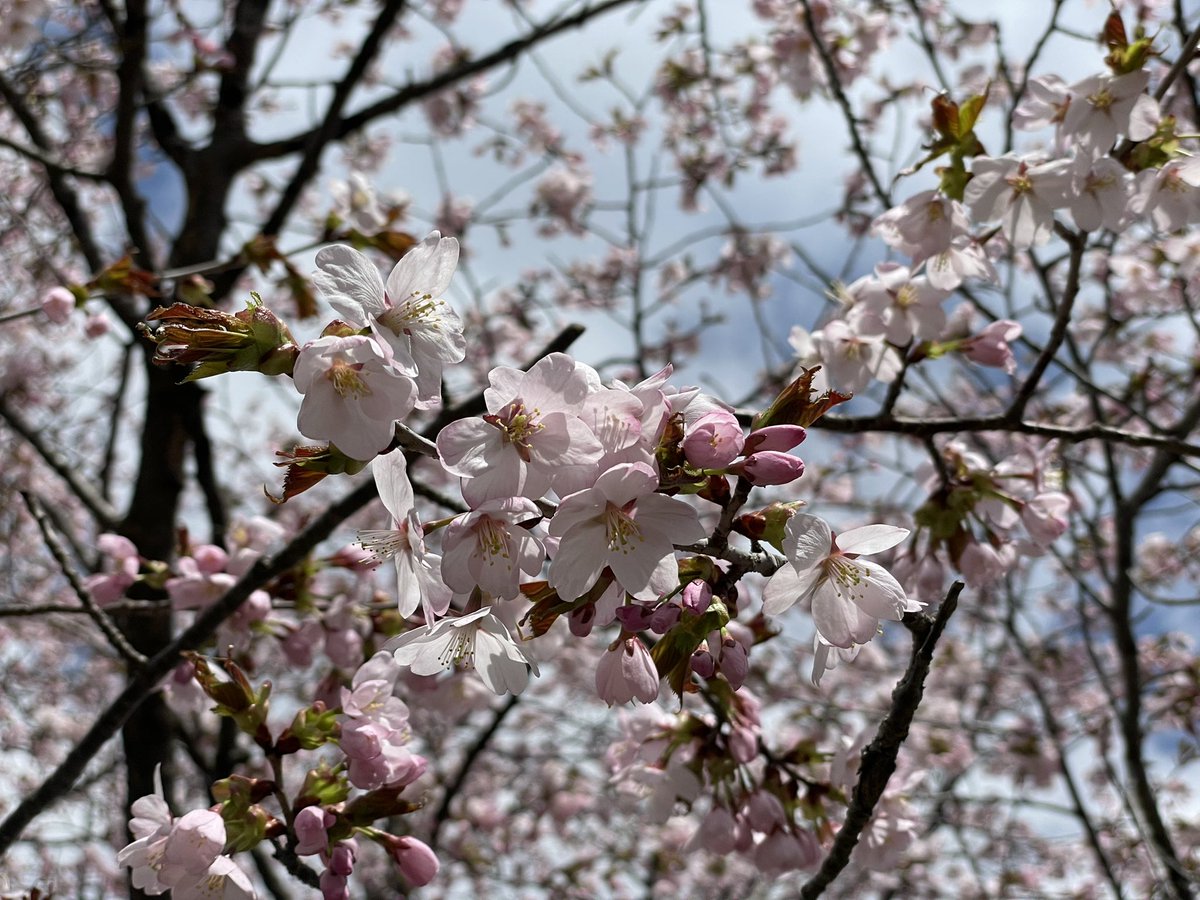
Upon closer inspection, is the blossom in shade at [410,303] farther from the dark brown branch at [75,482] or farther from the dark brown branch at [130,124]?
the dark brown branch at [130,124]

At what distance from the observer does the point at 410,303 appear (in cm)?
117

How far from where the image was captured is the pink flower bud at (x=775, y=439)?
1064 mm

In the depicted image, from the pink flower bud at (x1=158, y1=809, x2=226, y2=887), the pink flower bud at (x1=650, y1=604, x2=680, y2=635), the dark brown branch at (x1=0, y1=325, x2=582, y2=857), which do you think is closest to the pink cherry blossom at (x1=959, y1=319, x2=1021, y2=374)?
the dark brown branch at (x1=0, y1=325, x2=582, y2=857)

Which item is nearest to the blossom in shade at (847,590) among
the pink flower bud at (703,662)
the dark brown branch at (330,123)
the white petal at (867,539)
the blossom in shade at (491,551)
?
the white petal at (867,539)

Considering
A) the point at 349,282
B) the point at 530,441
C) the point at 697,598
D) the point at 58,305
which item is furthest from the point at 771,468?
the point at 58,305

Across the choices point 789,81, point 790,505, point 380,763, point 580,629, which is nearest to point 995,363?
point 790,505

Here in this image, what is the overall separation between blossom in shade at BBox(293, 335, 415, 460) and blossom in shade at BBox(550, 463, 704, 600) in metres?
0.23

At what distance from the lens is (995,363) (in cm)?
212

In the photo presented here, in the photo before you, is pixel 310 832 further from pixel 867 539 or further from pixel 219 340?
pixel 867 539

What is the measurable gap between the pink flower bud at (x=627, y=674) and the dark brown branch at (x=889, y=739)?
0.35m

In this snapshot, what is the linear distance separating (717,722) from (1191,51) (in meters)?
1.78

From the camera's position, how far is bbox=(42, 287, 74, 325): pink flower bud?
8.41 ft

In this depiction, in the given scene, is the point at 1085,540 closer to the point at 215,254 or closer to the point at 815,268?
the point at 815,268

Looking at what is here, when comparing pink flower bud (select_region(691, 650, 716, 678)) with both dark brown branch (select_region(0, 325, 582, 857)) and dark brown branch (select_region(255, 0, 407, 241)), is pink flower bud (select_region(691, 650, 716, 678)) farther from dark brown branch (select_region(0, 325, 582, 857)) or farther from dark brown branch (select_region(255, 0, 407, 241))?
dark brown branch (select_region(255, 0, 407, 241))
